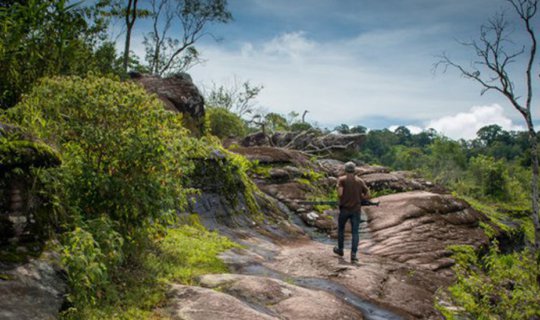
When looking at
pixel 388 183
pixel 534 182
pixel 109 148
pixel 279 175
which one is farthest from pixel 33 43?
pixel 388 183

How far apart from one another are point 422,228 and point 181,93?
13.4 m

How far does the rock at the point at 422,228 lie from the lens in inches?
473

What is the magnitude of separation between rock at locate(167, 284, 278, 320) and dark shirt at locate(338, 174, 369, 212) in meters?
5.30

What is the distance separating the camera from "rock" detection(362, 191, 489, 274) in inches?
473

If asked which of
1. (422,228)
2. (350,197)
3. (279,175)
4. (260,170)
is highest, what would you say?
(260,170)

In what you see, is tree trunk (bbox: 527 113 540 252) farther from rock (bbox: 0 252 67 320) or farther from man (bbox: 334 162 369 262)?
rock (bbox: 0 252 67 320)

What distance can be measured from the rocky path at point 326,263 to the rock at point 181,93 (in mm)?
4966

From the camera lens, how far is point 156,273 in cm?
613

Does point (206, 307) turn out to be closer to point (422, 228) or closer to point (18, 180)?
point (18, 180)

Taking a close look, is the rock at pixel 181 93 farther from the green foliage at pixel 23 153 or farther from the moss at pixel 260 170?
the green foliage at pixel 23 153

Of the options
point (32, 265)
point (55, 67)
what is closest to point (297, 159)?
point (55, 67)

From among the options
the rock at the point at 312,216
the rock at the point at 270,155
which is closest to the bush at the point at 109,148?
the rock at the point at 312,216

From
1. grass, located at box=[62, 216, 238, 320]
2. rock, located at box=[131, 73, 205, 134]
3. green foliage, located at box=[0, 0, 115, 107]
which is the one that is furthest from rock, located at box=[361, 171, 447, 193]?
green foliage, located at box=[0, 0, 115, 107]

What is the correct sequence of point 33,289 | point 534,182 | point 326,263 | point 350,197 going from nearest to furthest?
point 33,289, point 326,263, point 350,197, point 534,182
